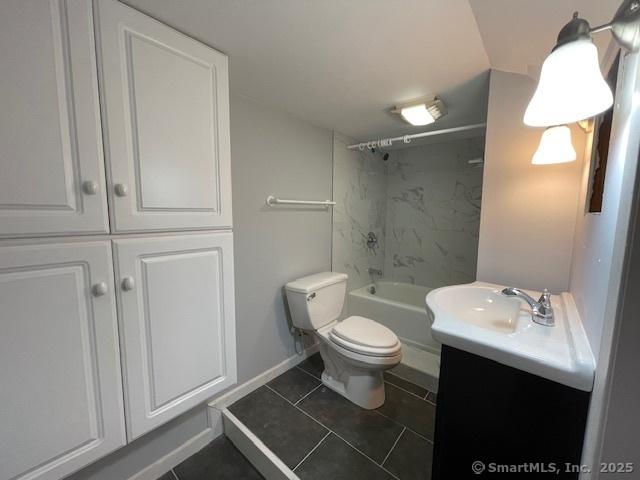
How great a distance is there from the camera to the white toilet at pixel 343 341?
153 centimetres

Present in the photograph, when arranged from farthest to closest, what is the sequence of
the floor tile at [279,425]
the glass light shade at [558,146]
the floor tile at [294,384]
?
the floor tile at [294,384] → the floor tile at [279,425] → the glass light shade at [558,146]

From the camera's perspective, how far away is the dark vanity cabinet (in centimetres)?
67

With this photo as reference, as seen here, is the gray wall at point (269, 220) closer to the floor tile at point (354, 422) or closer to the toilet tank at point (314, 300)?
the toilet tank at point (314, 300)

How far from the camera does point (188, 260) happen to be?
1034 mm

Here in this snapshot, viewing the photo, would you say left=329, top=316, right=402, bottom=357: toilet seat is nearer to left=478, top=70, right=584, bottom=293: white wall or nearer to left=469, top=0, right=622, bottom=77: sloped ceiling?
left=478, top=70, right=584, bottom=293: white wall

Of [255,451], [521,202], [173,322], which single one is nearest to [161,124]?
[173,322]

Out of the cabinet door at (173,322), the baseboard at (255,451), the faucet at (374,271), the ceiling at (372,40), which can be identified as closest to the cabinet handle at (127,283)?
the cabinet door at (173,322)

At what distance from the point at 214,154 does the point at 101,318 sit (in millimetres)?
724

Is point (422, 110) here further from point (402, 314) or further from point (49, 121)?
point (49, 121)

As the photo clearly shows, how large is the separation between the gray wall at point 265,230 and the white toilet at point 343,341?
0.18 meters

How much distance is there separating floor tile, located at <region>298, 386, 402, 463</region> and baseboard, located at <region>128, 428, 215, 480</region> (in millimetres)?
562

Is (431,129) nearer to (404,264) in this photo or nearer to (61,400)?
(404,264)

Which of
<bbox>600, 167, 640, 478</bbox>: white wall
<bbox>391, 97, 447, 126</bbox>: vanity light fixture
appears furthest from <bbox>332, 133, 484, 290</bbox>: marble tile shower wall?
<bbox>600, 167, 640, 478</bbox>: white wall

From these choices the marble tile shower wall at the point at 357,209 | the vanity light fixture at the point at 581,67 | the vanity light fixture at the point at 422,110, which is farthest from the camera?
the marble tile shower wall at the point at 357,209
